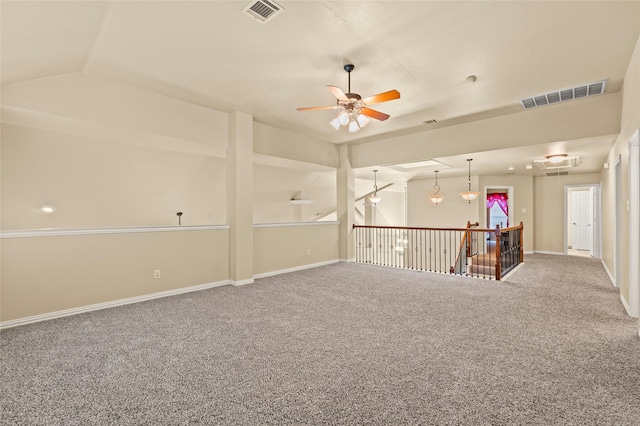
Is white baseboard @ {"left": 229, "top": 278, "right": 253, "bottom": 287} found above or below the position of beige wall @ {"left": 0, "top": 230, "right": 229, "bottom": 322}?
below

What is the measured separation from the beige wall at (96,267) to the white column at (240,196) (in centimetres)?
32

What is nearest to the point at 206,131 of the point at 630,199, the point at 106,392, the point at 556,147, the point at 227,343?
the point at 227,343

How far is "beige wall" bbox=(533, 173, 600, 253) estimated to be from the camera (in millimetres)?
9047

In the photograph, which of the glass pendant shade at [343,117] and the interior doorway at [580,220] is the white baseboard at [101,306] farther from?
the interior doorway at [580,220]

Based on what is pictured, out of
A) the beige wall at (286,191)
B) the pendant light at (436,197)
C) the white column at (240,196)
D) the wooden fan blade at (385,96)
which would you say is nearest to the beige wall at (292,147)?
the white column at (240,196)

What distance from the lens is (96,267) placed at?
3885 millimetres

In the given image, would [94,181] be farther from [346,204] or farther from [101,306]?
[346,204]

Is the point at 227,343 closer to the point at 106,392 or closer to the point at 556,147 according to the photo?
the point at 106,392

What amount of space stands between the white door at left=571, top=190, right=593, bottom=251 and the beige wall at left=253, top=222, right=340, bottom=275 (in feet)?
30.4

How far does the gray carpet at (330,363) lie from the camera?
1838mm

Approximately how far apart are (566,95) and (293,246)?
511 centimetres

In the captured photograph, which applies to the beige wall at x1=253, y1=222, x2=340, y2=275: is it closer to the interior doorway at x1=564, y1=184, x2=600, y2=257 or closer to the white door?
the interior doorway at x1=564, y1=184, x2=600, y2=257

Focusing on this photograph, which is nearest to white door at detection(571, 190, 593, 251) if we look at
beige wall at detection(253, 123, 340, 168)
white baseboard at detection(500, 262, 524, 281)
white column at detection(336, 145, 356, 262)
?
white baseboard at detection(500, 262, 524, 281)

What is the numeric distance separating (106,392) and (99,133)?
407 centimetres
